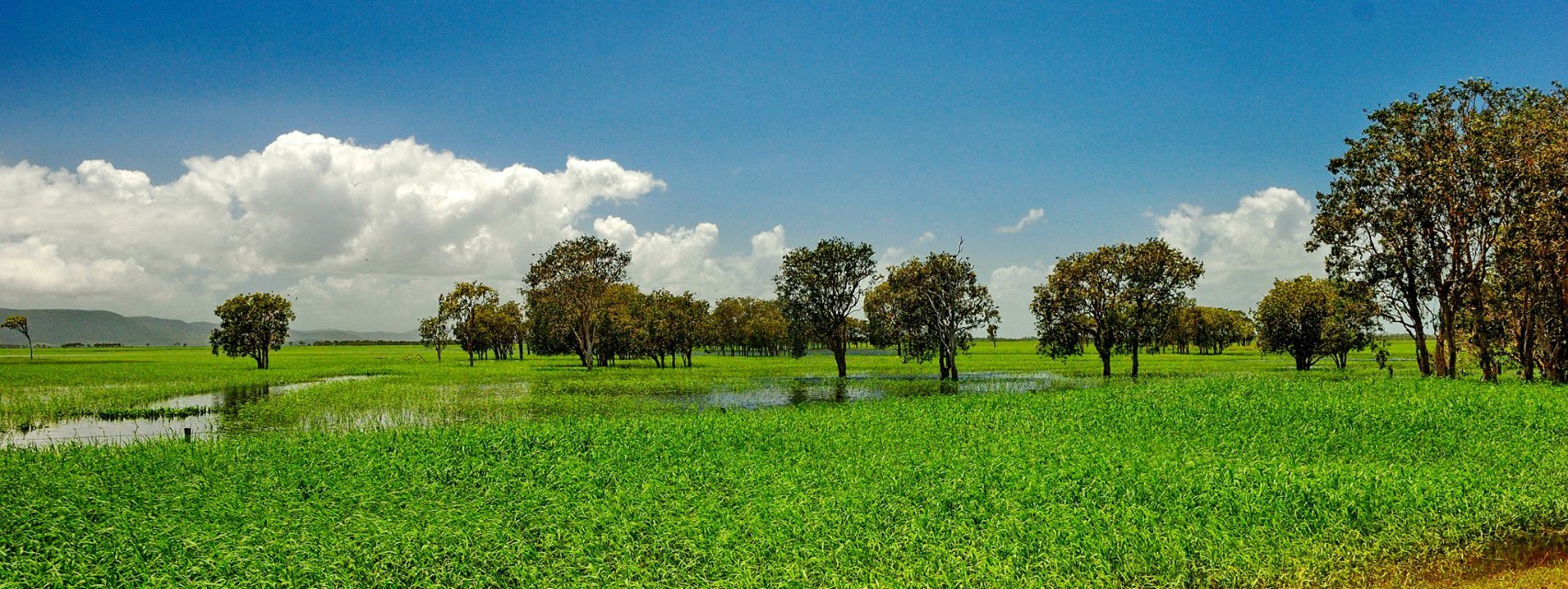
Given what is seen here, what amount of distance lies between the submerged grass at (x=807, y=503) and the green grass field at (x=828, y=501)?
0.22ft

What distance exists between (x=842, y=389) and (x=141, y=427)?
116 ft

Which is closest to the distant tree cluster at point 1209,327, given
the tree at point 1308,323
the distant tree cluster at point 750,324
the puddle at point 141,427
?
the tree at point 1308,323

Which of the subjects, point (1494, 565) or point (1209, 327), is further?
point (1209, 327)

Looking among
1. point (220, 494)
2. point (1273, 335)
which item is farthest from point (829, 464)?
point (1273, 335)

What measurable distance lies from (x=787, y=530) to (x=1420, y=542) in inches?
419

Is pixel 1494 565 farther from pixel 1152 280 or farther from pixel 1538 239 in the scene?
pixel 1152 280

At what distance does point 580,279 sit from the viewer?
77812 mm

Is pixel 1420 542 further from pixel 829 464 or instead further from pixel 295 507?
pixel 295 507

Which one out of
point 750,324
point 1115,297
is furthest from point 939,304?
point 750,324

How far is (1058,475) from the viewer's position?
49.8ft

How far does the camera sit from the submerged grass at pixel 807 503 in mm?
10836

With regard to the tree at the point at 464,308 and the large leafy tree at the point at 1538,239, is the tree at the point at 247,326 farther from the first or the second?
the large leafy tree at the point at 1538,239

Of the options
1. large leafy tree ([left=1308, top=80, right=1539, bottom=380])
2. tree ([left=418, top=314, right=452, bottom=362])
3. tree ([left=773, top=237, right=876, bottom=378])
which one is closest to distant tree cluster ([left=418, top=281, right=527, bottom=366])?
tree ([left=418, top=314, right=452, bottom=362])

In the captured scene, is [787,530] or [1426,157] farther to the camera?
[1426,157]
